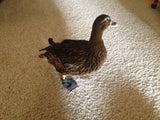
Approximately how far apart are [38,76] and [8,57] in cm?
32

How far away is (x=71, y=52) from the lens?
843mm

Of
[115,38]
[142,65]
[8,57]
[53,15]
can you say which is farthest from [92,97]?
[53,15]

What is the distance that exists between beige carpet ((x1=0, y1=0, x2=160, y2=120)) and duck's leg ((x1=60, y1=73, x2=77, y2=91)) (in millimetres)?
33

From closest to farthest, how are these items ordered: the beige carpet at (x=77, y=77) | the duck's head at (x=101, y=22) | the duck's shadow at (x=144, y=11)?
→ the duck's head at (x=101, y=22) < the beige carpet at (x=77, y=77) < the duck's shadow at (x=144, y=11)

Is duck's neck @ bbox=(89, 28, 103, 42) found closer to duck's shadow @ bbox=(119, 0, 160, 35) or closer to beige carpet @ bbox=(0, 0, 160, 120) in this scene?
beige carpet @ bbox=(0, 0, 160, 120)

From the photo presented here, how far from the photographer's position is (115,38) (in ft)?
4.36

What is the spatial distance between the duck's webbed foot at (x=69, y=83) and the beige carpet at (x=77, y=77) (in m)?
0.03

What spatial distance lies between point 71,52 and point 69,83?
278 mm

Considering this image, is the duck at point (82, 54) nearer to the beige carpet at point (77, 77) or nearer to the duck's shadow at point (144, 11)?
the beige carpet at point (77, 77)

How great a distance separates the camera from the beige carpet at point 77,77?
0.94 m

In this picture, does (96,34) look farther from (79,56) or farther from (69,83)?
(69,83)

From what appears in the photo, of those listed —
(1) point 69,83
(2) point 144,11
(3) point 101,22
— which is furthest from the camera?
(2) point 144,11

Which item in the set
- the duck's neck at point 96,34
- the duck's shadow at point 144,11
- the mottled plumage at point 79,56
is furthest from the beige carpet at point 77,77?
the duck's neck at point 96,34

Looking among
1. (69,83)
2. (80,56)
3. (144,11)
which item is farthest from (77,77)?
(144,11)
